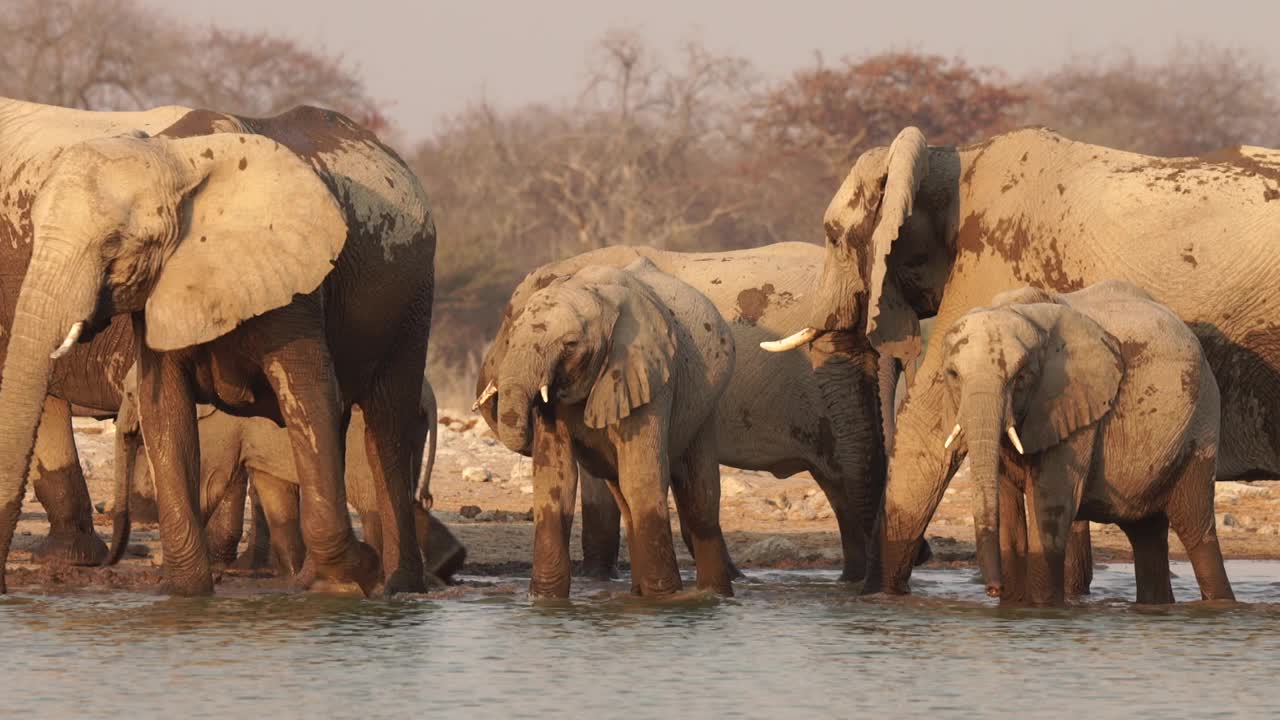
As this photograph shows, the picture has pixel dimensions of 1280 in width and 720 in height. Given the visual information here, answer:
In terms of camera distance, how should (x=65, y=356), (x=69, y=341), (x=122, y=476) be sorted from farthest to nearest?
1. (x=65, y=356)
2. (x=122, y=476)
3. (x=69, y=341)

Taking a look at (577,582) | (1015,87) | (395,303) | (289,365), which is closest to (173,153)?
(289,365)

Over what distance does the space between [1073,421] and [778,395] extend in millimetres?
2952

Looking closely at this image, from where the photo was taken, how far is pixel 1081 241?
9820mm

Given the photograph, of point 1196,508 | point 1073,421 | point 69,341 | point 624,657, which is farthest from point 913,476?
point 69,341

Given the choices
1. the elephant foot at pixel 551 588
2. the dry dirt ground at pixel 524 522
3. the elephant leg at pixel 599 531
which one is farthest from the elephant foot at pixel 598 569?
the elephant foot at pixel 551 588

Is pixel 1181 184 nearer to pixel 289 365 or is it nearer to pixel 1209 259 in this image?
pixel 1209 259

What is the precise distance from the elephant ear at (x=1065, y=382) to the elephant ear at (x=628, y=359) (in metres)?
1.40

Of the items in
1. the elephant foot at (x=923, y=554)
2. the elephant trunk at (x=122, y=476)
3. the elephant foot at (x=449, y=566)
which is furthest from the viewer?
→ the elephant foot at (x=923, y=554)

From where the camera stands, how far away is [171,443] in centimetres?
939

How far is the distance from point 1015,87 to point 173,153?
30.7 m

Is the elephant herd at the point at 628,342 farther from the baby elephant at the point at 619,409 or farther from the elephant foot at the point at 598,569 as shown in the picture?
the elephant foot at the point at 598,569

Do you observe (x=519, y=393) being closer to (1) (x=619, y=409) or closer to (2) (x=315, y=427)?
(1) (x=619, y=409)

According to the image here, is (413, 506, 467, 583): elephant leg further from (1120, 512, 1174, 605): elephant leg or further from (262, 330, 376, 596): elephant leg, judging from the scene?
(1120, 512, 1174, 605): elephant leg

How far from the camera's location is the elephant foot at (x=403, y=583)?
34.3 ft
